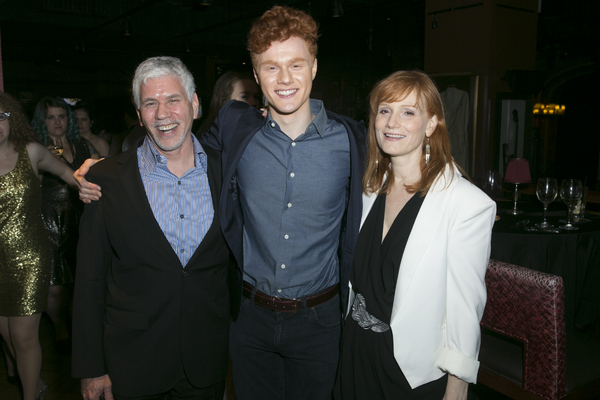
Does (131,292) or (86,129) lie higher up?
(86,129)

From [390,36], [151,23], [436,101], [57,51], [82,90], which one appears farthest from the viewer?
[82,90]

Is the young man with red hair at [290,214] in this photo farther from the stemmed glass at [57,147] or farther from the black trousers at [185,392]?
the stemmed glass at [57,147]

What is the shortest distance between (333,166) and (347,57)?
12.5 m

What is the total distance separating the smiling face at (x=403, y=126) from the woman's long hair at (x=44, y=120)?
2971 millimetres

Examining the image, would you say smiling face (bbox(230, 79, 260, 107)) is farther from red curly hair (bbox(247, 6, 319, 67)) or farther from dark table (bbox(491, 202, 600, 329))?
dark table (bbox(491, 202, 600, 329))

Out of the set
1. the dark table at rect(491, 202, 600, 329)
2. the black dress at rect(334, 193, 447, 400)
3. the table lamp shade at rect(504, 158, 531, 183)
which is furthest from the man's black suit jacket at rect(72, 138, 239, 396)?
the table lamp shade at rect(504, 158, 531, 183)

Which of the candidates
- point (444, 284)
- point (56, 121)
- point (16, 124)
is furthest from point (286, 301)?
point (56, 121)

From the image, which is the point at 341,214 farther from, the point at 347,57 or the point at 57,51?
the point at 57,51

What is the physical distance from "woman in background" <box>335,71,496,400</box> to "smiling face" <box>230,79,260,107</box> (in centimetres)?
142

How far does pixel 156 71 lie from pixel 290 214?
759mm

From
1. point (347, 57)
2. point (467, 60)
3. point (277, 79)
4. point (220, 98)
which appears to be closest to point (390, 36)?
point (347, 57)

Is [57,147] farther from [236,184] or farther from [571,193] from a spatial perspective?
[571,193]

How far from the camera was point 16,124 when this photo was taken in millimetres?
2445

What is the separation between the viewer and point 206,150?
1.78 meters
